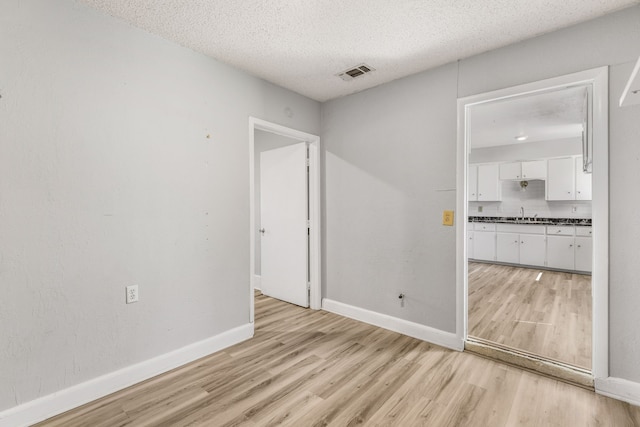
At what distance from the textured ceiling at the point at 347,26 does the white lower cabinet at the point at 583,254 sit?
4696mm

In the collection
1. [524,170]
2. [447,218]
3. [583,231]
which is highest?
[524,170]

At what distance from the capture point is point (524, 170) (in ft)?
20.6

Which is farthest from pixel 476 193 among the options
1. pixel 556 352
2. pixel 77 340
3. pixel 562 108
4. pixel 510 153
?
pixel 77 340

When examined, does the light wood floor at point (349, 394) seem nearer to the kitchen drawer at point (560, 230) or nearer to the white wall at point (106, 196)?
the white wall at point (106, 196)

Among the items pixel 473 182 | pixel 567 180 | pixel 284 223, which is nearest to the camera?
pixel 284 223

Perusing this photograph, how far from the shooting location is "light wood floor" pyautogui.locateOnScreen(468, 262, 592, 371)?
8.63 feet

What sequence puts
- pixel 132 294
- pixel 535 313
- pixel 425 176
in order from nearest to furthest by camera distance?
pixel 132 294
pixel 425 176
pixel 535 313

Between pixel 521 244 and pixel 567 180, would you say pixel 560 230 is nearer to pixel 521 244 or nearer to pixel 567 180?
pixel 521 244

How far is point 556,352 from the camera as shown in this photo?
2514 mm

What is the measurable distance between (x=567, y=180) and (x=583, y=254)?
1.52 m

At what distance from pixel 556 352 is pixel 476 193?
499cm

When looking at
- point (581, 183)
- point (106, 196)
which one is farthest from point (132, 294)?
point (581, 183)

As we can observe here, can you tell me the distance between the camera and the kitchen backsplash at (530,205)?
236 inches

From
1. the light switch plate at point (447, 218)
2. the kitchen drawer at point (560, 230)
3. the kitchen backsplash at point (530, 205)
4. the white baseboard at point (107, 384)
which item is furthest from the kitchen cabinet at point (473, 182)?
the white baseboard at point (107, 384)
